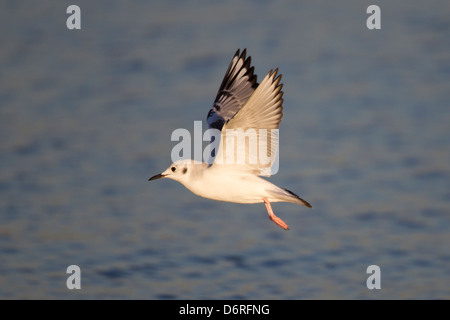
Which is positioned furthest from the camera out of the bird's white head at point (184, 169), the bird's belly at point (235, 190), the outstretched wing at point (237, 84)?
the outstretched wing at point (237, 84)

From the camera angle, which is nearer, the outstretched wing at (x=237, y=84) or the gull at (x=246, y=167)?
the gull at (x=246, y=167)

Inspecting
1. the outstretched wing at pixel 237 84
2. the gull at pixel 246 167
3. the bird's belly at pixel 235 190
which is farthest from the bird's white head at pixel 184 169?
the outstretched wing at pixel 237 84

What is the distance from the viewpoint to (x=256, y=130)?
8227 mm

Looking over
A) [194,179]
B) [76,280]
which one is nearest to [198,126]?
[76,280]

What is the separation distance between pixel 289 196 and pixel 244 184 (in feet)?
1.51

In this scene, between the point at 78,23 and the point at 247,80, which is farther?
the point at 78,23

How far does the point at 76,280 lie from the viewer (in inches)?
456

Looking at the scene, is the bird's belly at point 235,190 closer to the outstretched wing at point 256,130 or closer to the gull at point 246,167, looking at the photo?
the gull at point 246,167

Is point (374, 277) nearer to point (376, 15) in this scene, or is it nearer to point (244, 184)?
point (244, 184)

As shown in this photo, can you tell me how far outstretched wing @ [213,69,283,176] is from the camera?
318 inches

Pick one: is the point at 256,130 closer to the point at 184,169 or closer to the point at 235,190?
the point at 235,190

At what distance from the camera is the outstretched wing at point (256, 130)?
8.08m

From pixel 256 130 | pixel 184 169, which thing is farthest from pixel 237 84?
pixel 256 130

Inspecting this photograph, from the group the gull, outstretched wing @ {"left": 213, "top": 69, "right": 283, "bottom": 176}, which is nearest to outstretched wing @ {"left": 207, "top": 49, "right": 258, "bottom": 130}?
the gull
